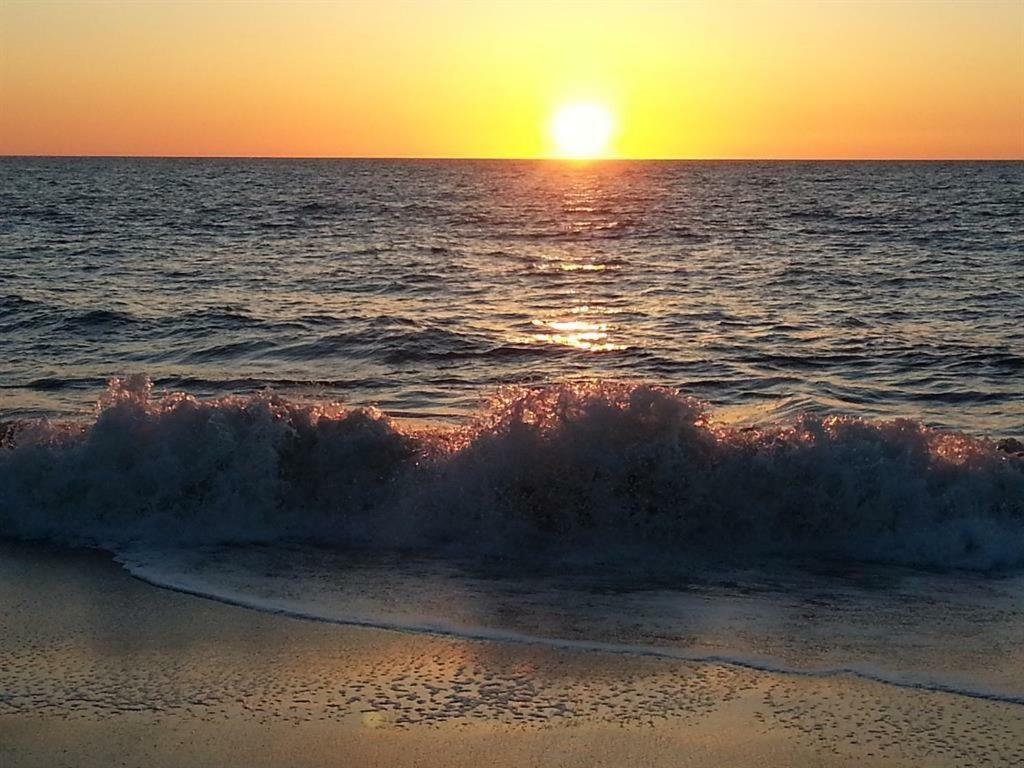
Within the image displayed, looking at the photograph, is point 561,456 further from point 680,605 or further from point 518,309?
point 518,309

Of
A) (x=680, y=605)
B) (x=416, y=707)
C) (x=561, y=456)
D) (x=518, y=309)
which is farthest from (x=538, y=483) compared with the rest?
(x=518, y=309)

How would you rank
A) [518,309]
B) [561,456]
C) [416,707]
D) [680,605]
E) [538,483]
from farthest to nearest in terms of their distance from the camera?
[518,309] < [561,456] < [538,483] < [680,605] < [416,707]

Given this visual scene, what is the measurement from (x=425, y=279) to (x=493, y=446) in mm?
18048

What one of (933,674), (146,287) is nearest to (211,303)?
(146,287)

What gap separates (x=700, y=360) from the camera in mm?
16484

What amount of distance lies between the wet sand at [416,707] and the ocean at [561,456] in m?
0.33

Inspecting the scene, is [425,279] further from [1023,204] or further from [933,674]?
[1023,204]

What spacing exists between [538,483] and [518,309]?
13412 mm

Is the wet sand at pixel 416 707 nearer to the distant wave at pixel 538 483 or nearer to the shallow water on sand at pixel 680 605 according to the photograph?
the shallow water on sand at pixel 680 605

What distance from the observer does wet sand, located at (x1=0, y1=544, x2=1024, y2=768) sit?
15.2ft

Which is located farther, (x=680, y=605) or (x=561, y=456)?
(x=561, y=456)

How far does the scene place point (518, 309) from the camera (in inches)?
862

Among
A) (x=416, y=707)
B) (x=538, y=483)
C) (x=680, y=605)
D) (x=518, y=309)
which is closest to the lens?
(x=416, y=707)

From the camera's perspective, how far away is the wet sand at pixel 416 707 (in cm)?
464
